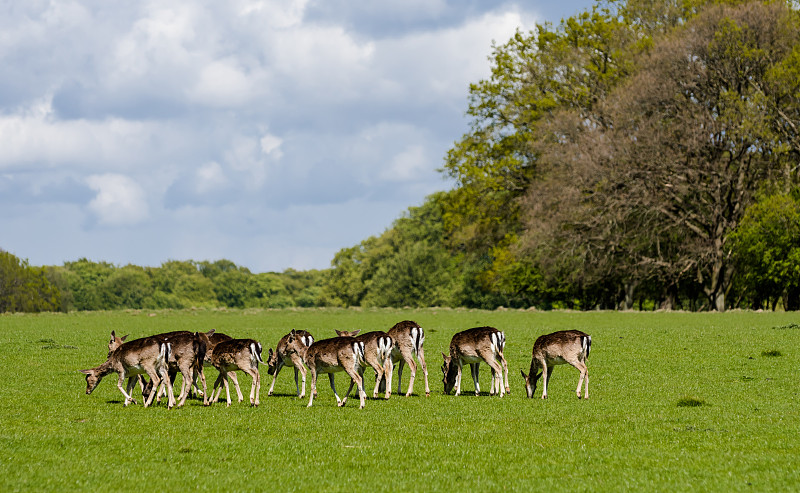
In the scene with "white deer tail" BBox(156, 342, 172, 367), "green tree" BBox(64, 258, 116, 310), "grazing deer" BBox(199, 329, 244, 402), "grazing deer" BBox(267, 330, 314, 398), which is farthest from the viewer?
"green tree" BBox(64, 258, 116, 310)

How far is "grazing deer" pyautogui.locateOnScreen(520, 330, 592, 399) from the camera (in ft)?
65.0

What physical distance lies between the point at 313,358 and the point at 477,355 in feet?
14.1

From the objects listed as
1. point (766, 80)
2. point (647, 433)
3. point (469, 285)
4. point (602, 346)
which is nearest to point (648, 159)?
point (766, 80)

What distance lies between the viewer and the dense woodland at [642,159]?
5309 cm

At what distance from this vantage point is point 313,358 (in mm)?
19172

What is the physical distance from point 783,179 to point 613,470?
51.9m

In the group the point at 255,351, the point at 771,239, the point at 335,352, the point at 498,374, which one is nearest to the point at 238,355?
the point at 255,351

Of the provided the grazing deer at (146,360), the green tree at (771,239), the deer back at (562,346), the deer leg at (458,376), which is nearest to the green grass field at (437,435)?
the deer leg at (458,376)

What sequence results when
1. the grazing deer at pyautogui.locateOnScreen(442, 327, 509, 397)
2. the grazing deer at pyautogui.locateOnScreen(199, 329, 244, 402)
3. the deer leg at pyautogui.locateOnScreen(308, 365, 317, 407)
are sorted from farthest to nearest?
the grazing deer at pyautogui.locateOnScreen(442, 327, 509, 397)
the grazing deer at pyautogui.locateOnScreen(199, 329, 244, 402)
the deer leg at pyautogui.locateOnScreen(308, 365, 317, 407)

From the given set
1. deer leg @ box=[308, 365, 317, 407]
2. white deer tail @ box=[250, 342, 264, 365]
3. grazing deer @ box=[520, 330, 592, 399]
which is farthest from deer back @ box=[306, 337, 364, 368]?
grazing deer @ box=[520, 330, 592, 399]

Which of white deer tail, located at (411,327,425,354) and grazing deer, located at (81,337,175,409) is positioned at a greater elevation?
white deer tail, located at (411,327,425,354)

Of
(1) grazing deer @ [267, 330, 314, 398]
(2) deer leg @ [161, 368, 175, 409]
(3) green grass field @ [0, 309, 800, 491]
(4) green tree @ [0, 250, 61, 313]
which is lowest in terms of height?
(3) green grass field @ [0, 309, 800, 491]

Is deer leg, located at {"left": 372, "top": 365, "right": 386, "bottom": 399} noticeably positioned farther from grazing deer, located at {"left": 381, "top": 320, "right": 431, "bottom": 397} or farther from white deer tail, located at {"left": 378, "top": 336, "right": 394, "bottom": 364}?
grazing deer, located at {"left": 381, "top": 320, "right": 431, "bottom": 397}

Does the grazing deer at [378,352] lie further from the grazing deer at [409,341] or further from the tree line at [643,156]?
the tree line at [643,156]
